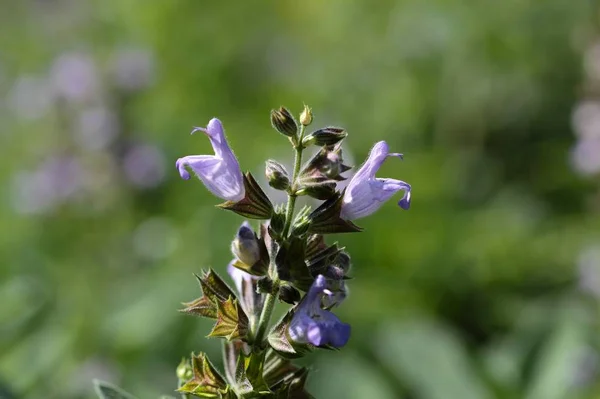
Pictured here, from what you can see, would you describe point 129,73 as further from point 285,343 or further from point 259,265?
point 285,343

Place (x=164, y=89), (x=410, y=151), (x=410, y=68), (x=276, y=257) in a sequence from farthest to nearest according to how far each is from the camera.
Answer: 1. (x=164, y=89)
2. (x=410, y=68)
3. (x=410, y=151)
4. (x=276, y=257)

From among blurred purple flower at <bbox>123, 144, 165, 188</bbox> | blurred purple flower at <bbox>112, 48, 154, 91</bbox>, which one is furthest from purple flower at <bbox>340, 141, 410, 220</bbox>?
blurred purple flower at <bbox>112, 48, 154, 91</bbox>

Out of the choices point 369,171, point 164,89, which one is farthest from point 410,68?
point 369,171

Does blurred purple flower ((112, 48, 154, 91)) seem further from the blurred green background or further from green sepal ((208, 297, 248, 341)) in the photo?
green sepal ((208, 297, 248, 341))

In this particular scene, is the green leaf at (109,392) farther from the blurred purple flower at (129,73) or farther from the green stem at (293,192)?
the blurred purple flower at (129,73)

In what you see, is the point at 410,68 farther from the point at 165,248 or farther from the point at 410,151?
the point at 165,248

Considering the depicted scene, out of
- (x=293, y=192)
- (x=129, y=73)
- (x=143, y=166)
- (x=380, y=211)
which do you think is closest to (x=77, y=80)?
(x=129, y=73)
